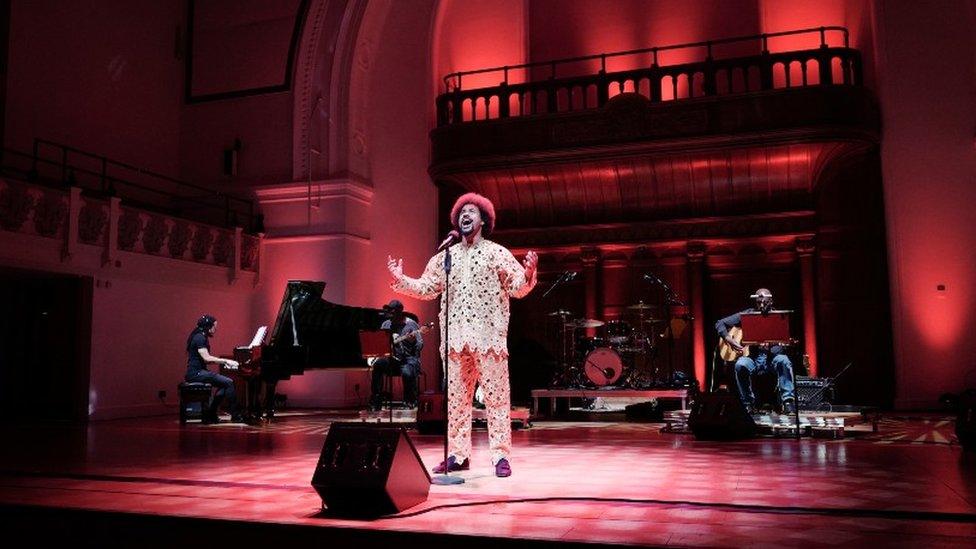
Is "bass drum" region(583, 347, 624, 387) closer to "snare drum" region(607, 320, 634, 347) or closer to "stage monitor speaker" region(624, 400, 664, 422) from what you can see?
"snare drum" region(607, 320, 634, 347)

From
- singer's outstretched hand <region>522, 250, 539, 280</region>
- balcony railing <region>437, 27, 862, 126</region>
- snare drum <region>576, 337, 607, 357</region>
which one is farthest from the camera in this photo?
balcony railing <region>437, 27, 862, 126</region>

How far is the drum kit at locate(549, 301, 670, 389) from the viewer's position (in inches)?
385

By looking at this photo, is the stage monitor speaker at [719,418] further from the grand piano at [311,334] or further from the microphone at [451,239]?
the grand piano at [311,334]

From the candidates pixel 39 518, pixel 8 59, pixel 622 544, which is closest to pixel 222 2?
pixel 8 59

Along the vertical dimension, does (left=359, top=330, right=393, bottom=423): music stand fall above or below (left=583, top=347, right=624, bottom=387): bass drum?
above

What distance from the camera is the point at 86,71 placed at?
39.2 ft

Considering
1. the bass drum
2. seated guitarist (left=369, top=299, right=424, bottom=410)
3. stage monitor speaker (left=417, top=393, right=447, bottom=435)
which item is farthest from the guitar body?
seated guitarist (left=369, top=299, right=424, bottom=410)

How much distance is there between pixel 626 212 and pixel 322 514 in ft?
30.4

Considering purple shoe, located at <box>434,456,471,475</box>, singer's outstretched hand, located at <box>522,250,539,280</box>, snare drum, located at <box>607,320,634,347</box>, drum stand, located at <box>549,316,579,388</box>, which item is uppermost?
singer's outstretched hand, located at <box>522,250,539,280</box>

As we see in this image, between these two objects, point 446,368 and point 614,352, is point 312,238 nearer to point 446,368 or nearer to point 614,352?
point 614,352

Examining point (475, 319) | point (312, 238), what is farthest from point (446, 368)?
point (312, 238)

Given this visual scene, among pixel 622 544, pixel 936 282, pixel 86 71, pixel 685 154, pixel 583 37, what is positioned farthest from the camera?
pixel 583 37

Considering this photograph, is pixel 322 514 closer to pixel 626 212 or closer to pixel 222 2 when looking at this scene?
pixel 626 212

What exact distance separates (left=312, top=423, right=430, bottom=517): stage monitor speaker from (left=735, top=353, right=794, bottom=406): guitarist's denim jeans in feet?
17.0
